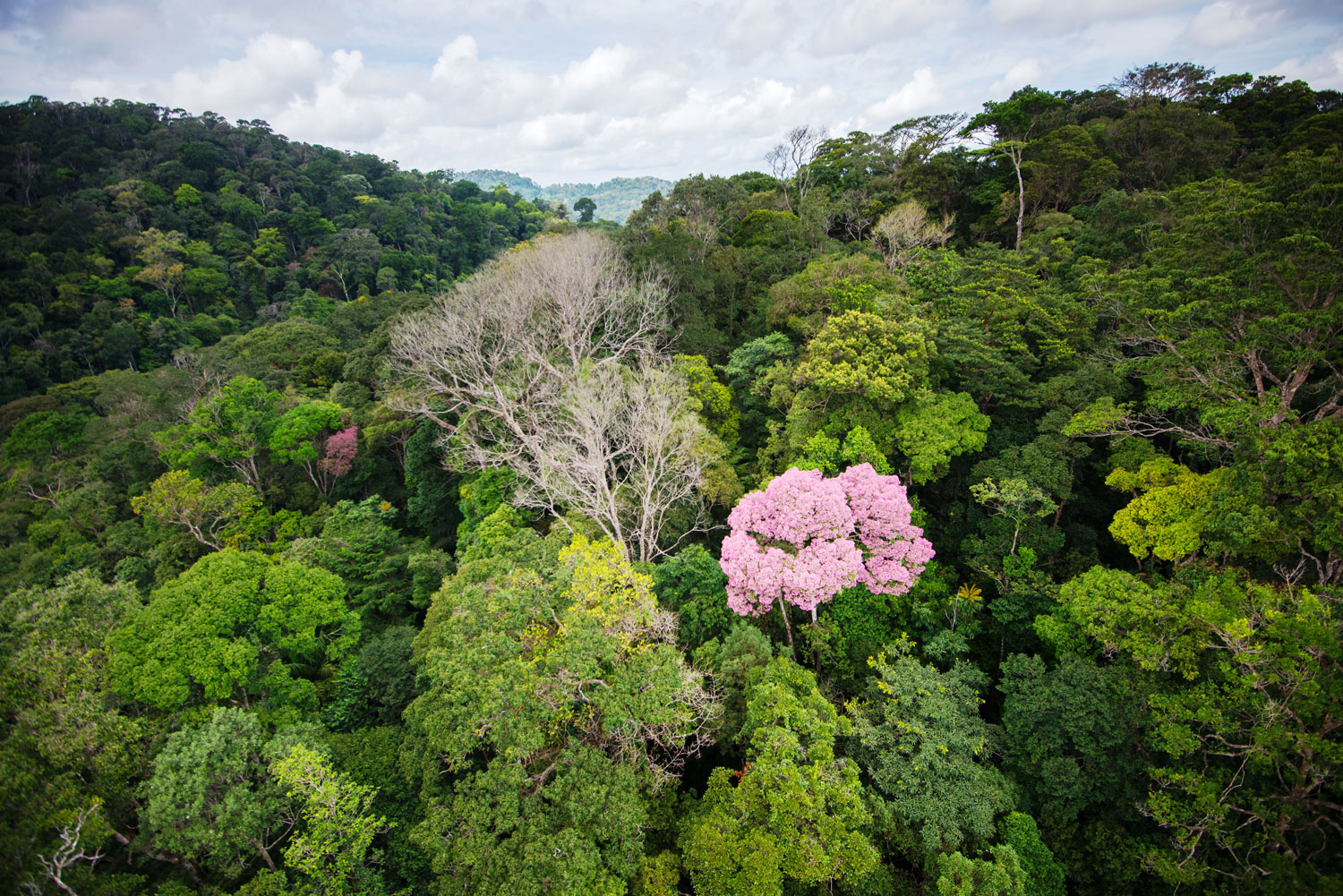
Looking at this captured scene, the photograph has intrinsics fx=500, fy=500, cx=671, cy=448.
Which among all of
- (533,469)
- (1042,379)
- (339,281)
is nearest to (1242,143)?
(1042,379)

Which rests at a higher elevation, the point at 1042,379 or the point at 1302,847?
the point at 1042,379

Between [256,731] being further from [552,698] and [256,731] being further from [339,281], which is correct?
[339,281]

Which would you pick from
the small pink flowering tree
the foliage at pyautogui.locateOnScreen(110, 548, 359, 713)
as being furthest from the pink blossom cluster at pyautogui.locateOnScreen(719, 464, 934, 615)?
the foliage at pyautogui.locateOnScreen(110, 548, 359, 713)

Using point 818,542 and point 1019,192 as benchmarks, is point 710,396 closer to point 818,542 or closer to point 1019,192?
point 818,542

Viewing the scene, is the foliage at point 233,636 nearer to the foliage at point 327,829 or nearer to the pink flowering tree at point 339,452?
the foliage at point 327,829

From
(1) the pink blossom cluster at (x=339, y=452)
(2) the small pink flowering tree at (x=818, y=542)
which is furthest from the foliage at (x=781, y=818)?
(1) the pink blossom cluster at (x=339, y=452)

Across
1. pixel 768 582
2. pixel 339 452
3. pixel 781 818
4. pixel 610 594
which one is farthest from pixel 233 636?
pixel 781 818

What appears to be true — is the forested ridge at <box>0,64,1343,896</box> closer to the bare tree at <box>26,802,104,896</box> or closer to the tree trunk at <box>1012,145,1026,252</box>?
the bare tree at <box>26,802,104,896</box>
